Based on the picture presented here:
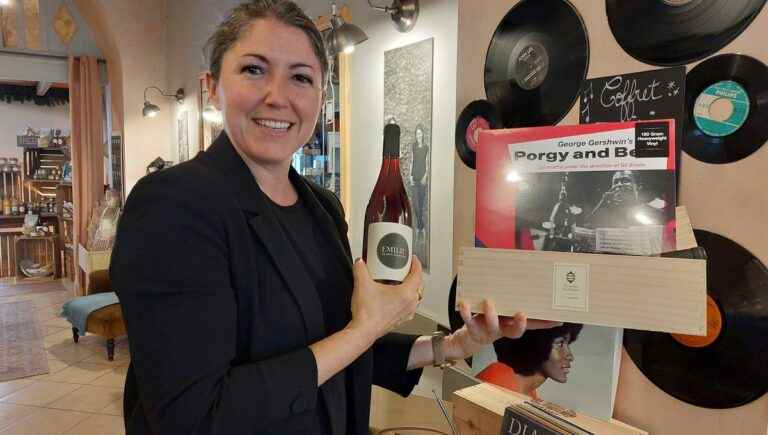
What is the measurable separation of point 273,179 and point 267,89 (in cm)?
17

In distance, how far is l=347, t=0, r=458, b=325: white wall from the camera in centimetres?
210

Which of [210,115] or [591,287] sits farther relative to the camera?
[210,115]

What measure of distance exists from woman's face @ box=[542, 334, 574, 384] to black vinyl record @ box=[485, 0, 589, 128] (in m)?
0.47

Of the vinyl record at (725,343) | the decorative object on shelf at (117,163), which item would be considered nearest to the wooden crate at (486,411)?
the vinyl record at (725,343)

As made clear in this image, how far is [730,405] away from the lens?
847 mm

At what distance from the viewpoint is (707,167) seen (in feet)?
2.81

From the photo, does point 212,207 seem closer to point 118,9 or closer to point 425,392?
point 425,392

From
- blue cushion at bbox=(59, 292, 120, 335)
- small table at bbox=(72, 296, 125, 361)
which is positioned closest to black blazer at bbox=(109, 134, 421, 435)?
small table at bbox=(72, 296, 125, 361)

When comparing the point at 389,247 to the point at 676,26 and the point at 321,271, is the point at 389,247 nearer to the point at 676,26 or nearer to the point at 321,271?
the point at 321,271

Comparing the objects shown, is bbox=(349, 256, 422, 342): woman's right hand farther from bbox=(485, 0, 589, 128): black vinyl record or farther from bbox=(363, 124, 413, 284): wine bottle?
bbox=(485, 0, 589, 128): black vinyl record

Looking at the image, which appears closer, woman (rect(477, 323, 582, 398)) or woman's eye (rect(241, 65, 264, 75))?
woman's eye (rect(241, 65, 264, 75))

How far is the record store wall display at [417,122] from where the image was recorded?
2.22 metres

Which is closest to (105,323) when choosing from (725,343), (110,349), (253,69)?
(110,349)

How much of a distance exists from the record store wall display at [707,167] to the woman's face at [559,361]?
0.10 meters
